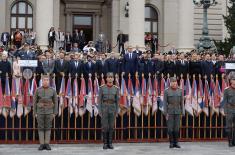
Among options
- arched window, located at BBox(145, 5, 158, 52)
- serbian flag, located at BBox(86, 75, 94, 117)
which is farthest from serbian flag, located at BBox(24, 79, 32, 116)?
arched window, located at BBox(145, 5, 158, 52)

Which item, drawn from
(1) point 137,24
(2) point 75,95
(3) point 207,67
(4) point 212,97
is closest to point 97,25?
(1) point 137,24

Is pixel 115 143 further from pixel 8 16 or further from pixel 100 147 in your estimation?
pixel 8 16

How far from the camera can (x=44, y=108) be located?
15.3 m

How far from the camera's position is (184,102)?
57.1 ft

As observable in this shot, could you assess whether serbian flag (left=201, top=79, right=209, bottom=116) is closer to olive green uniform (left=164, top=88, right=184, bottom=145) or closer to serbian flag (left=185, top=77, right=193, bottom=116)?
serbian flag (left=185, top=77, right=193, bottom=116)

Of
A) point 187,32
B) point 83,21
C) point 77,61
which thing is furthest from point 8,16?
point 77,61

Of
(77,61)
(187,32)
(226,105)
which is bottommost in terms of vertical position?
(226,105)

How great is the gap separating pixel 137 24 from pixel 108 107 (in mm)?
19401

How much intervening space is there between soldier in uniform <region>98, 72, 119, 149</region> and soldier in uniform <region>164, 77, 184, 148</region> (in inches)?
58.7

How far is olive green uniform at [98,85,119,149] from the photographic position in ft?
51.4

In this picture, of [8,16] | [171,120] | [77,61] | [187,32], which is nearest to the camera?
[171,120]

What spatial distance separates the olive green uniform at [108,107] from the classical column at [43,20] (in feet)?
61.9

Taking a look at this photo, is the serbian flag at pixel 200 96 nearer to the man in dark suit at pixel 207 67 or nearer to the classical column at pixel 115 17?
the man in dark suit at pixel 207 67

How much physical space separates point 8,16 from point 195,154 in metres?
28.7
